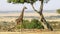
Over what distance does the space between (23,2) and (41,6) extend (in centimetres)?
83

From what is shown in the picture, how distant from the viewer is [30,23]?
11320mm

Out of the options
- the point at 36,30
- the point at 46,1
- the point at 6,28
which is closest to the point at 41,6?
the point at 46,1

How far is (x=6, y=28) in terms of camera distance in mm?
11664

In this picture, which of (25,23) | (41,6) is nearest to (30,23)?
(25,23)

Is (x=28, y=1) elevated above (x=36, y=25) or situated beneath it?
elevated above

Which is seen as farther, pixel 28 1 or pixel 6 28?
pixel 6 28

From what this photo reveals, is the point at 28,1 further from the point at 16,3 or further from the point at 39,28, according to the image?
the point at 39,28

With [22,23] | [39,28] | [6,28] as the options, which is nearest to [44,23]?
[39,28]

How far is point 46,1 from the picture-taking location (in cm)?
1106

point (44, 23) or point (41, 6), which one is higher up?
point (41, 6)

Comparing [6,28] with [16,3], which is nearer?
[16,3]

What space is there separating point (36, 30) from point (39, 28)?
13.7 inches

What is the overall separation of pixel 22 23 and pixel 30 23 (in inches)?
15.5

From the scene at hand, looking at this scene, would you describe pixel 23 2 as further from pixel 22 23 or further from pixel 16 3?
pixel 22 23
